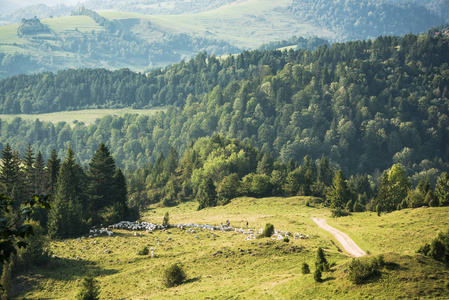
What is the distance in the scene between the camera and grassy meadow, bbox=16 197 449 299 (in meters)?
47.3

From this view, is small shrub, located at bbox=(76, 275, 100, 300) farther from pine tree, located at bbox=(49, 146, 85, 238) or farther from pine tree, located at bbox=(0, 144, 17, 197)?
pine tree, located at bbox=(0, 144, 17, 197)

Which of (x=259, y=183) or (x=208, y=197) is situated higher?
(x=259, y=183)

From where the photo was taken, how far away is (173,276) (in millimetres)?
59000

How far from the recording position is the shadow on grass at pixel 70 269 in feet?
214

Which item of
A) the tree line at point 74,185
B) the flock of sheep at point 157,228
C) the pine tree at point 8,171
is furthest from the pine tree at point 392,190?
the pine tree at point 8,171

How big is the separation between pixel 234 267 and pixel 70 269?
24465 mm

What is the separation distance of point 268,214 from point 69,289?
190ft

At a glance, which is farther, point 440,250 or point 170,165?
point 170,165

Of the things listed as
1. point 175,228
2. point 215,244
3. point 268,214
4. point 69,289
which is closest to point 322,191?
point 268,214

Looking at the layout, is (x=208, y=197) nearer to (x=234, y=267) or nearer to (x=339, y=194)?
(x=339, y=194)

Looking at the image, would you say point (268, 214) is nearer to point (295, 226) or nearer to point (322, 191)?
point (295, 226)

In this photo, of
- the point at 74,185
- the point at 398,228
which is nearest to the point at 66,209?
the point at 74,185

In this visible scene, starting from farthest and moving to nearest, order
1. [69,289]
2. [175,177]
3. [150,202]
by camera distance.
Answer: [175,177] → [150,202] → [69,289]

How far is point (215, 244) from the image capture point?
74.1m
